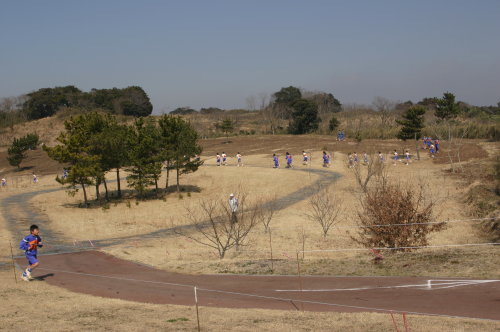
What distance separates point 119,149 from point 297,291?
3029 cm

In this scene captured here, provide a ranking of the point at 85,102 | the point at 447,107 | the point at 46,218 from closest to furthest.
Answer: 1. the point at 46,218
2. the point at 447,107
3. the point at 85,102

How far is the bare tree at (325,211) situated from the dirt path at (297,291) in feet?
38.7

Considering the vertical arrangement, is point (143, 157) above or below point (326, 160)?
above

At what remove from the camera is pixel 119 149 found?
42.0 metres

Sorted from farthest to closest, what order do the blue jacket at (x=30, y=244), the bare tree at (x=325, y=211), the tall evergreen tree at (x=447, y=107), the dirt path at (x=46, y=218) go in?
the tall evergreen tree at (x=447, y=107) → the bare tree at (x=325, y=211) → the dirt path at (x=46, y=218) → the blue jacket at (x=30, y=244)

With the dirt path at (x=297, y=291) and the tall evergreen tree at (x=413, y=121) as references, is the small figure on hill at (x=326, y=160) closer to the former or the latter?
the tall evergreen tree at (x=413, y=121)

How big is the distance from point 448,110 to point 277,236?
38.3 metres

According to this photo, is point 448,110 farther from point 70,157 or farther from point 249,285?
point 249,285

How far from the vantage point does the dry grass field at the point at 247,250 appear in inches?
447

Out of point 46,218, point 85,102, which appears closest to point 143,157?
point 46,218

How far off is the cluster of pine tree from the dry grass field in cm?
246

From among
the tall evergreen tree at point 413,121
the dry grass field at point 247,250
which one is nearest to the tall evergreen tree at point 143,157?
the dry grass field at point 247,250

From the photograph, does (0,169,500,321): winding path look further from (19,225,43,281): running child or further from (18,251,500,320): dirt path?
(19,225,43,281): running child

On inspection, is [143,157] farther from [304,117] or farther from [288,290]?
[304,117]
